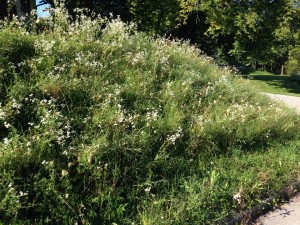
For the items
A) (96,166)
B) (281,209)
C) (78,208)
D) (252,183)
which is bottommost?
(281,209)

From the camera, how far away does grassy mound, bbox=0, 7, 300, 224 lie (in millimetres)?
3465

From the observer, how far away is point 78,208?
11.2ft

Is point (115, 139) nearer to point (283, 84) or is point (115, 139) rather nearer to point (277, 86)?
point (277, 86)

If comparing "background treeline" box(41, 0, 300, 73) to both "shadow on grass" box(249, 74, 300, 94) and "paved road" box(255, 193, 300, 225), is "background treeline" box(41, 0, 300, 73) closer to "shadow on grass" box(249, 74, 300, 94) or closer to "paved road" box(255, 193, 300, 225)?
"shadow on grass" box(249, 74, 300, 94)

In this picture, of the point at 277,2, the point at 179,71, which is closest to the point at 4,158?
the point at 179,71

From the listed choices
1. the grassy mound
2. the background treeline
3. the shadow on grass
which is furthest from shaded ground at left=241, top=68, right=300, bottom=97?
the grassy mound

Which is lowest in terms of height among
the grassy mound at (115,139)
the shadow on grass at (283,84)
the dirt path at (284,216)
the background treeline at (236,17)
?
the shadow on grass at (283,84)

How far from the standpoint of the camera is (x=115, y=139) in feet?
14.0

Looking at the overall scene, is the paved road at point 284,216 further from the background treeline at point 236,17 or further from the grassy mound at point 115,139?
the background treeline at point 236,17

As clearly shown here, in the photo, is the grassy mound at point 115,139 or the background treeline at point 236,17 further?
the background treeline at point 236,17

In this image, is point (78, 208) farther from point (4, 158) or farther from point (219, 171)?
point (219, 171)

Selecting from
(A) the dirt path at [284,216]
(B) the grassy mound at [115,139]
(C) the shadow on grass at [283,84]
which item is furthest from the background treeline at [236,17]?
(A) the dirt path at [284,216]

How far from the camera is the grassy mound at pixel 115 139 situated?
11.4 ft

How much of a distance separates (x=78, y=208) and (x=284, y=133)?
516cm
